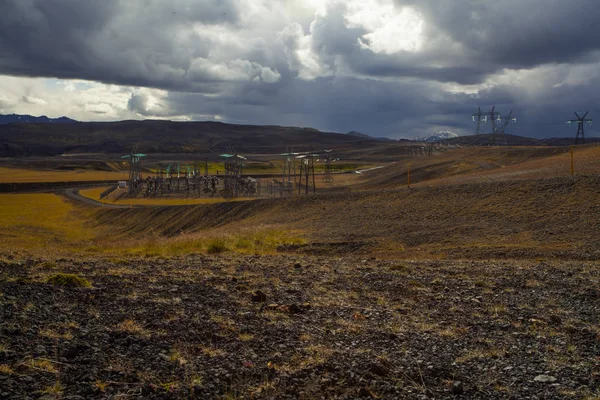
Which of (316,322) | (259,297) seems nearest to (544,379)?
(316,322)

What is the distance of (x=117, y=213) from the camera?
5747 cm

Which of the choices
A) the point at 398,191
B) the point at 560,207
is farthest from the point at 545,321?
the point at 398,191

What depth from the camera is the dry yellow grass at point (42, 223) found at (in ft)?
128

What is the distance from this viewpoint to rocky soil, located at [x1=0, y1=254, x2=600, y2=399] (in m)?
7.39

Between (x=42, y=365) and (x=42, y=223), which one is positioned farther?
(x=42, y=223)

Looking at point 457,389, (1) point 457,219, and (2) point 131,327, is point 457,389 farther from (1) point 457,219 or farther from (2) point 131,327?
(1) point 457,219

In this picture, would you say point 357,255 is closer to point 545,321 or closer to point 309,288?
point 309,288

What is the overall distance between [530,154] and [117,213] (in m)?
43.9

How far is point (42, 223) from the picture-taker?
5309 cm

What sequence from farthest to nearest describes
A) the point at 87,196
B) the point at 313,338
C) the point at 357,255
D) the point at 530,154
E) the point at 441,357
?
the point at 87,196
the point at 530,154
the point at 357,255
the point at 313,338
the point at 441,357

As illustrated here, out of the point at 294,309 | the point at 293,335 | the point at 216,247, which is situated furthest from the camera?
the point at 216,247

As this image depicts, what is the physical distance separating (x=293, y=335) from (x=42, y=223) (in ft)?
161

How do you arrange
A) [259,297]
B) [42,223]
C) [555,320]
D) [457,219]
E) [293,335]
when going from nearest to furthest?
[293,335] → [555,320] → [259,297] → [457,219] → [42,223]

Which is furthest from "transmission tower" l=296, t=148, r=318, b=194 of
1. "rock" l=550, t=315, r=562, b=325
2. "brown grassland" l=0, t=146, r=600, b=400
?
"rock" l=550, t=315, r=562, b=325
